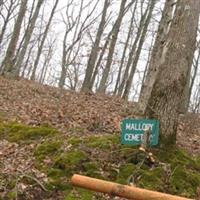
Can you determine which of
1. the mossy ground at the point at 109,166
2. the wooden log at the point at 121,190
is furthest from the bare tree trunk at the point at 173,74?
the wooden log at the point at 121,190

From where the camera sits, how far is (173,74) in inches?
294

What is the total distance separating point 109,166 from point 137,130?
0.77 meters

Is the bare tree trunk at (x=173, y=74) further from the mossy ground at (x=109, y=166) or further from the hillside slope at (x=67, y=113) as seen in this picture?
the hillside slope at (x=67, y=113)

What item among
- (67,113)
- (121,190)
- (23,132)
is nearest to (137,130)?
(121,190)

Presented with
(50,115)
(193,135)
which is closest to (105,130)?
(50,115)

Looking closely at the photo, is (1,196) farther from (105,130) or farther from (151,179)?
(105,130)

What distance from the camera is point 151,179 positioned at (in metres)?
6.77

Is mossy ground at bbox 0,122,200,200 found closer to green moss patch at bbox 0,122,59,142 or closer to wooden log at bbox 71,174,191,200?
green moss patch at bbox 0,122,59,142

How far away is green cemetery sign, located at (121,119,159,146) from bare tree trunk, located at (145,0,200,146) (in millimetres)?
609

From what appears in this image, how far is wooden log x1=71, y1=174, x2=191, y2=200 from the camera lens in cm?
334

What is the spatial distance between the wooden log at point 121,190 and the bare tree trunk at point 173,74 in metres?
3.70

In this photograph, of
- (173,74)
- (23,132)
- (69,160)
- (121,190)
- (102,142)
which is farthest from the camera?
(23,132)

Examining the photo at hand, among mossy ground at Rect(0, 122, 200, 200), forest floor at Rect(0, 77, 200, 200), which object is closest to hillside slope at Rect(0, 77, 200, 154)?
forest floor at Rect(0, 77, 200, 200)

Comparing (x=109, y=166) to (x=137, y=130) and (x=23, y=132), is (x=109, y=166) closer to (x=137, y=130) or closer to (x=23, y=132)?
(x=137, y=130)
